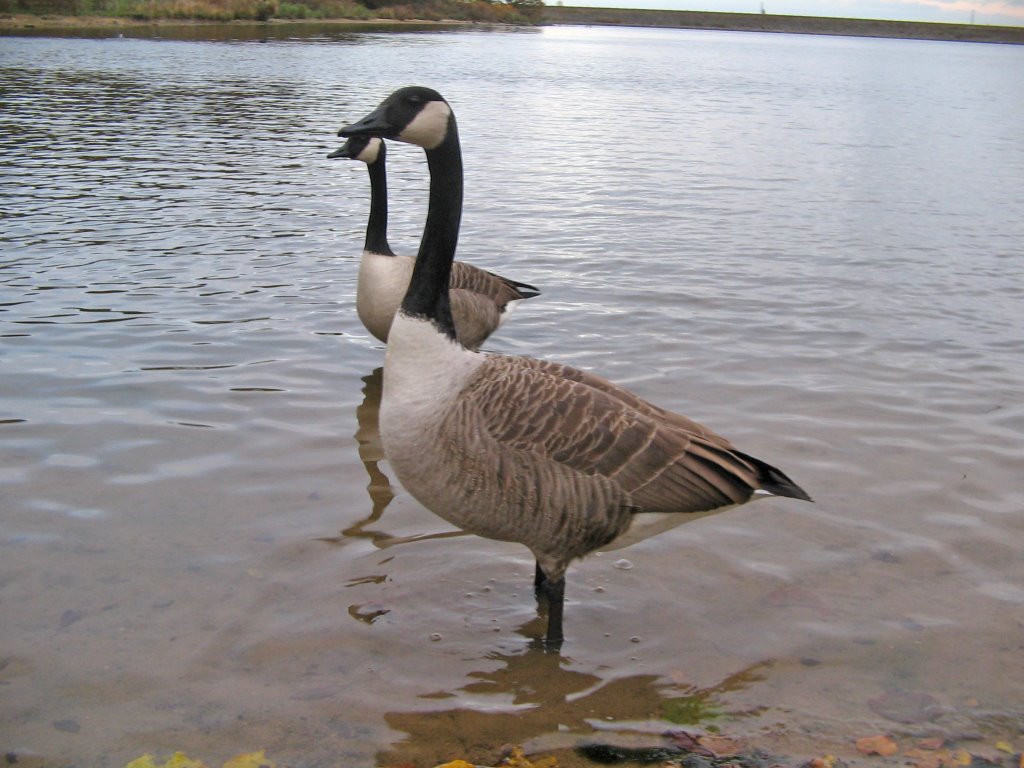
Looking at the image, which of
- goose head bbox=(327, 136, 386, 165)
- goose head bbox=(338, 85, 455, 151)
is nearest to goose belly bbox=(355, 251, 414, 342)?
goose head bbox=(327, 136, 386, 165)

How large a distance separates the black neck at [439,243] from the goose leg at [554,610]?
116 centimetres

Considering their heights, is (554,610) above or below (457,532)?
above

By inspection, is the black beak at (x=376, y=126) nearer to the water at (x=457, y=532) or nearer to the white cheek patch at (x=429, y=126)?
the white cheek patch at (x=429, y=126)

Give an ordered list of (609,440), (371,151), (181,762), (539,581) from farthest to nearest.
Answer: (371,151)
(539,581)
(609,440)
(181,762)

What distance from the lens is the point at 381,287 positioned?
285 inches

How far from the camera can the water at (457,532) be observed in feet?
12.8

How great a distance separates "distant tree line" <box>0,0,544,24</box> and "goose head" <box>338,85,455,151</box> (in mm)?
50317

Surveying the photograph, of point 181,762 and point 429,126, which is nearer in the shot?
point 181,762

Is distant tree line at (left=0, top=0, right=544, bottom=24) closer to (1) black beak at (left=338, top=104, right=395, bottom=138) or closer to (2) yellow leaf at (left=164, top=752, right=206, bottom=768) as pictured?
(1) black beak at (left=338, top=104, right=395, bottom=138)

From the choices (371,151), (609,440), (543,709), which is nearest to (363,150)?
(371,151)

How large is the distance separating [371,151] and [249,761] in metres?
5.28

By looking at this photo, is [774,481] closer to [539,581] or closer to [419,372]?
[539,581]

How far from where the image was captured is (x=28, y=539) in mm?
4902

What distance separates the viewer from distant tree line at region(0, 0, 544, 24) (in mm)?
47938
